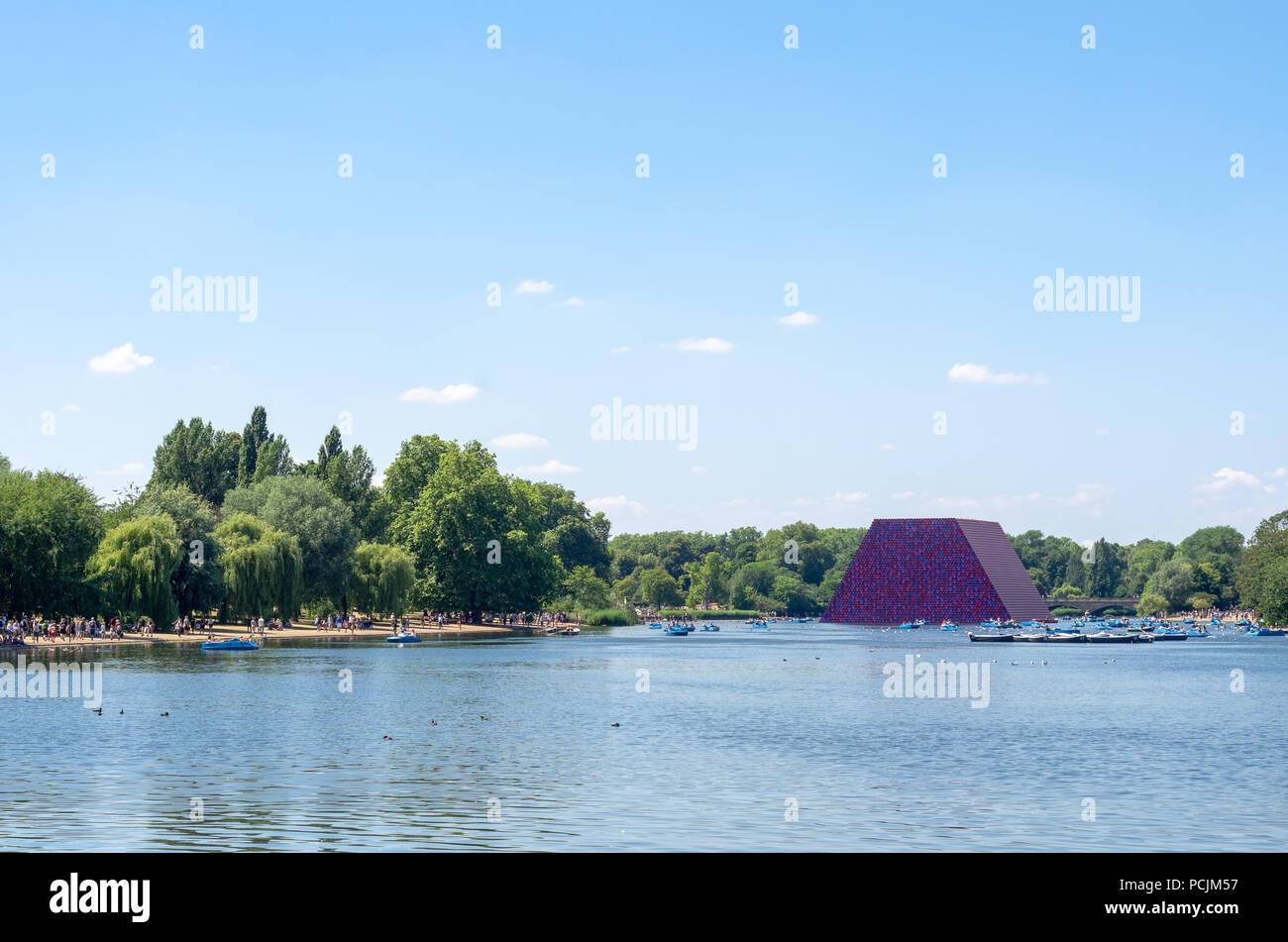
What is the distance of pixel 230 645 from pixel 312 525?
27.5 metres

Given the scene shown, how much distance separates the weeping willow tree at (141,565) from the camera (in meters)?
87.2

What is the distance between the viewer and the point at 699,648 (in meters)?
130

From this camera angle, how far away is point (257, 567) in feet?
335

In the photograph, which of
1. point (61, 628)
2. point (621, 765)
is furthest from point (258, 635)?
point (621, 765)

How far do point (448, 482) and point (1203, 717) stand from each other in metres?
111

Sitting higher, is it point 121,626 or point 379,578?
point 379,578

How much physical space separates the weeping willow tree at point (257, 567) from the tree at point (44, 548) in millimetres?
17288

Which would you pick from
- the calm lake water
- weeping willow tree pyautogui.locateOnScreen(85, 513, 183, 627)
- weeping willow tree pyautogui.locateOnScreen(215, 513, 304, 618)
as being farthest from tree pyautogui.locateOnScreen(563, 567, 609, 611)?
the calm lake water

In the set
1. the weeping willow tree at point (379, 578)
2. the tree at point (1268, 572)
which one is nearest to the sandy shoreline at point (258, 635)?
the weeping willow tree at point (379, 578)

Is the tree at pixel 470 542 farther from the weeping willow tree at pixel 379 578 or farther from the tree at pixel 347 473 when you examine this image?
the weeping willow tree at pixel 379 578

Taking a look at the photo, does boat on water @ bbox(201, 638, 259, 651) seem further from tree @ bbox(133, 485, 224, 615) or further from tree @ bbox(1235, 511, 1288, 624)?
tree @ bbox(1235, 511, 1288, 624)

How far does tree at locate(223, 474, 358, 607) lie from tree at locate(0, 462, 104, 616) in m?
30.0

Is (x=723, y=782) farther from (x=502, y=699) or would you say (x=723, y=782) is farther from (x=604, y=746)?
(x=502, y=699)

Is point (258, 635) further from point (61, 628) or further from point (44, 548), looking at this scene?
point (44, 548)
